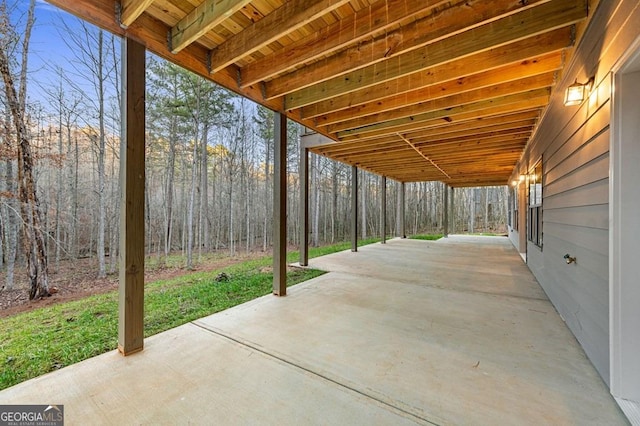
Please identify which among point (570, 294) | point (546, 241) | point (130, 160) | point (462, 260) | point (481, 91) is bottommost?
point (462, 260)

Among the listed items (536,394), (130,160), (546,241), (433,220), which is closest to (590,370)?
(536,394)

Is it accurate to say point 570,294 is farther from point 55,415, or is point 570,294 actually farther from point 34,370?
point 34,370

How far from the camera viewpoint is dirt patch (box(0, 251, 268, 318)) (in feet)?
14.1

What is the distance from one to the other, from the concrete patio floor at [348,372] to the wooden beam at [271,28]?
103 inches

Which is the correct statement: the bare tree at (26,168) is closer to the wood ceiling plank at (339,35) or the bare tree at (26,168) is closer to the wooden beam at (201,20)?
the wooden beam at (201,20)

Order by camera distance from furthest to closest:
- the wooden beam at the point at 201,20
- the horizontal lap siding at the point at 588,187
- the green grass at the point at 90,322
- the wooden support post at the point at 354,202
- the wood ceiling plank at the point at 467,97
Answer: the wooden support post at the point at 354,202 → the wood ceiling plank at the point at 467,97 → the green grass at the point at 90,322 → the wooden beam at the point at 201,20 → the horizontal lap siding at the point at 588,187

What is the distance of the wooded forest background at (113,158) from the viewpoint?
492 centimetres

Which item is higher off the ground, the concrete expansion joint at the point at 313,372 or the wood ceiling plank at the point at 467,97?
the wood ceiling plank at the point at 467,97

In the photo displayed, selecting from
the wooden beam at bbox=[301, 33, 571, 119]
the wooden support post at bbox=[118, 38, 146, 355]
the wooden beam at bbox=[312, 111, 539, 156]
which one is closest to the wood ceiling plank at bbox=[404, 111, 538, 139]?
the wooden beam at bbox=[312, 111, 539, 156]

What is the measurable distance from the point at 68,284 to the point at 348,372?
720cm

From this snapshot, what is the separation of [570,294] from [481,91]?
8.46 ft

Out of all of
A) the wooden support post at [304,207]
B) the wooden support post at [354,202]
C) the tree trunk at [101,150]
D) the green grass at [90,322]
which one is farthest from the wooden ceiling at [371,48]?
the tree trunk at [101,150]

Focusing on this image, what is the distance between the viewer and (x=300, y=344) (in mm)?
2229

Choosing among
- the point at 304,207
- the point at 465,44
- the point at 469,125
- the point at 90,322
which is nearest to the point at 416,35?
the point at 465,44
